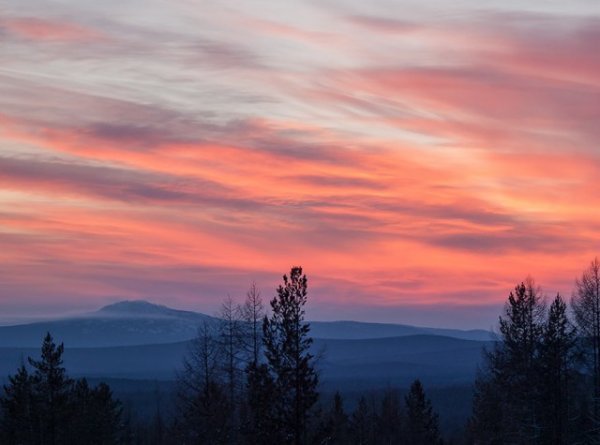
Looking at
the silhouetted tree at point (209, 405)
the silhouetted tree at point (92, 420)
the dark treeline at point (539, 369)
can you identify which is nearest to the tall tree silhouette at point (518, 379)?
the dark treeline at point (539, 369)

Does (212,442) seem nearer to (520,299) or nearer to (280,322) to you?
(280,322)

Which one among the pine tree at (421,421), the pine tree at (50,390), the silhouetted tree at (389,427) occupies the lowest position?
the silhouetted tree at (389,427)

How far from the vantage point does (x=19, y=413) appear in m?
72.2

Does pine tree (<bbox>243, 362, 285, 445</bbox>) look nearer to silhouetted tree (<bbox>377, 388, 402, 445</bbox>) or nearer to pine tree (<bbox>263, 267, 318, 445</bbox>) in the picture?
pine tree (<bbox>263, 267, 318, 445</bbox>)

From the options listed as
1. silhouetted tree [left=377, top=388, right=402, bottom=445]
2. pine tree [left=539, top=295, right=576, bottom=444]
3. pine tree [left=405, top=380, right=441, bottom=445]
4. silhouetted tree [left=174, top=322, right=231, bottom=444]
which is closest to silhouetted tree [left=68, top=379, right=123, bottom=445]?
silhouetted tree [left=174, top=322, right=231, bottom=444]

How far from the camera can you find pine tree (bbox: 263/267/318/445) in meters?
48.3

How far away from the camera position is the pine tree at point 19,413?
2815 inches

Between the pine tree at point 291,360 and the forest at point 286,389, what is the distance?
0.17ft

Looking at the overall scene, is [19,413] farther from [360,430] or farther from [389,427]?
[389,427]

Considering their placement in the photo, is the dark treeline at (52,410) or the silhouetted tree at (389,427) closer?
the dark treeline at (52,410)

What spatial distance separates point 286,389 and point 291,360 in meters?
1.51

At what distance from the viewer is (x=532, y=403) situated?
71188 millimetres

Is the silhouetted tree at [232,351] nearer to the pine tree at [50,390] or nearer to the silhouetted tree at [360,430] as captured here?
the pine tree at [50,390]

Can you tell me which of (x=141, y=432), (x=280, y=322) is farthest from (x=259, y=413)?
(x=141, y=432)
